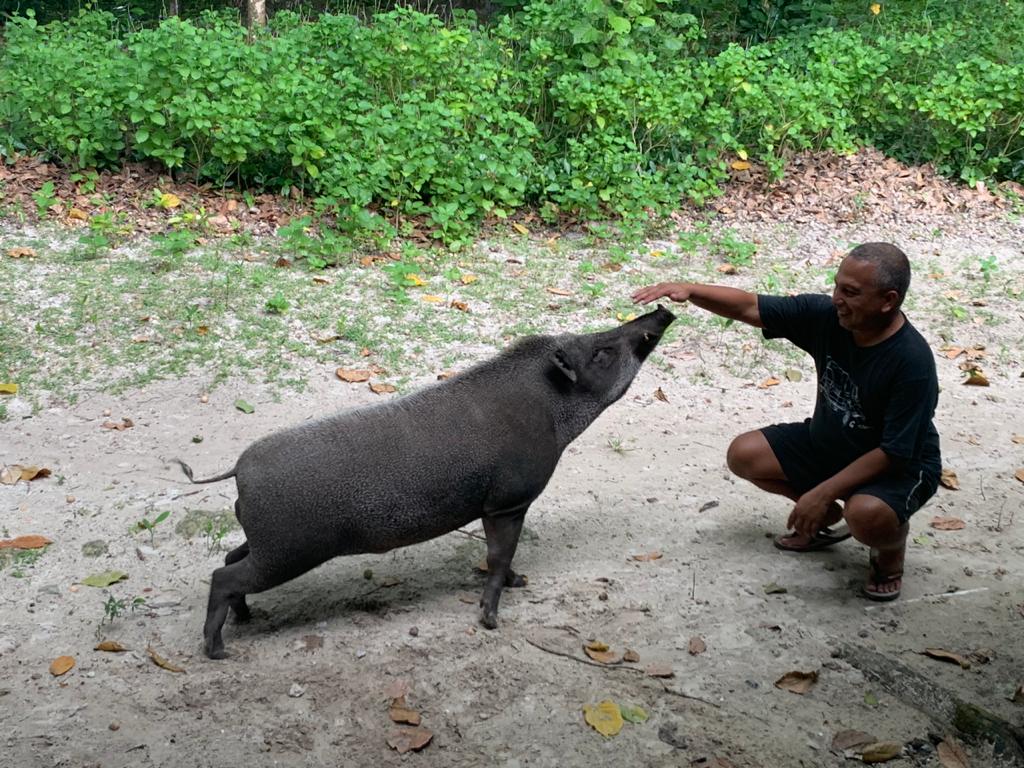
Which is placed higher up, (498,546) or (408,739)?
(498,546)

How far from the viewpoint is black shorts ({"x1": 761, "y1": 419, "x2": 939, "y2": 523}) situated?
4.23 m

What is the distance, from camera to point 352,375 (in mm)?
6418

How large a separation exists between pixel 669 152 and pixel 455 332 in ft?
12.2

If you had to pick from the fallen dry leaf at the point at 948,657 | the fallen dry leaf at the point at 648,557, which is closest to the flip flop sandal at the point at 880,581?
the fallen dry leaf at the point at 948,657

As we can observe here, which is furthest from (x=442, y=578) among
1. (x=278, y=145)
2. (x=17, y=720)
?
(x=278, y=145)

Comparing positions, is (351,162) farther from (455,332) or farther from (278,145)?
(455,332)

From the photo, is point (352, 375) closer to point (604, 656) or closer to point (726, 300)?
point (726, 300)

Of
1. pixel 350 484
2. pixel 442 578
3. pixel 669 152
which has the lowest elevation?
pixel 442 578

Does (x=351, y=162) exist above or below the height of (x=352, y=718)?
above

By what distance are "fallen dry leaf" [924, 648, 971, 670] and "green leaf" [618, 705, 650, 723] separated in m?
1.22

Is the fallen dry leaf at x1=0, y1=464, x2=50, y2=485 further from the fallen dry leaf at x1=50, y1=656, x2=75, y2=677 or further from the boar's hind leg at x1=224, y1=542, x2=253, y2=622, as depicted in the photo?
the fallen dry leaf at x1=50, y1=656, x2=75, y2=677

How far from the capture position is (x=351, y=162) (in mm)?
8211

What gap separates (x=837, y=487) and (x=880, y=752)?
3.95 feet

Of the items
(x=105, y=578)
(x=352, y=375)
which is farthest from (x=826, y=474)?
(x=105, y=578)
